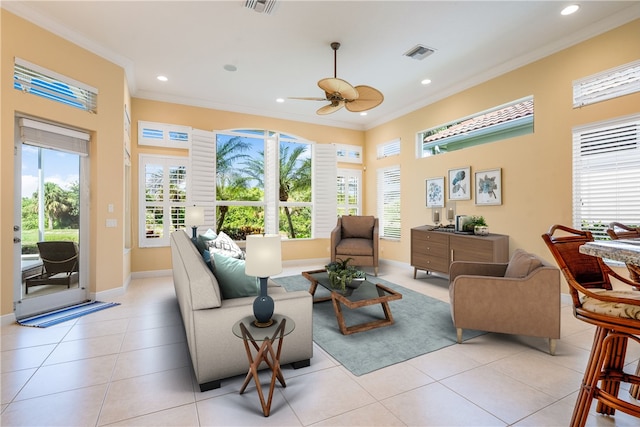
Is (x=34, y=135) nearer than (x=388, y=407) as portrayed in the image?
No

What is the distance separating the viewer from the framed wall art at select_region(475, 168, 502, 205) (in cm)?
439

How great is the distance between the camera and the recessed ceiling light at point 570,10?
2.99 metres

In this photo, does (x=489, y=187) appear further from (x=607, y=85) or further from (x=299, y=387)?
(x=299, y=387)

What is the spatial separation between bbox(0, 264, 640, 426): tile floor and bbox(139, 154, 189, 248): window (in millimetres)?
2518

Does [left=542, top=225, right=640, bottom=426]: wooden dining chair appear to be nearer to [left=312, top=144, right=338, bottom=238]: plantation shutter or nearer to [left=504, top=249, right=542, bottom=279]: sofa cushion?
[left=504, top=249, right=542, bottom=279]: sofa cushion

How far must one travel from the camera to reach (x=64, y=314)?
3406mm

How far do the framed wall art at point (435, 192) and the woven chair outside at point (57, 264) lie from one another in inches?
219

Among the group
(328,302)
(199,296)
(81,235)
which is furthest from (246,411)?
(81,235)

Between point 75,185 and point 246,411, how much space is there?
3785 mm

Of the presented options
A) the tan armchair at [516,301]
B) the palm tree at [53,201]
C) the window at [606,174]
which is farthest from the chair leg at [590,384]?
the palm tree at [53,201]

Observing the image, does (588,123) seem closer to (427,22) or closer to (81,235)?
(427,22)

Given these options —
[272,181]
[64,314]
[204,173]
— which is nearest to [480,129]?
[272,181]

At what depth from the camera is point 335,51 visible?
152 inches

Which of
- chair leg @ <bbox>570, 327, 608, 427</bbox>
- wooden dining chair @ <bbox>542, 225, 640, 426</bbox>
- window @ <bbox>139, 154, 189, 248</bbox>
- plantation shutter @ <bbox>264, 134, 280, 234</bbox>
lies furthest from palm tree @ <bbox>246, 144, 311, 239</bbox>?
chair leg @ <bbox>570, 327, 608, 427</bbox>
